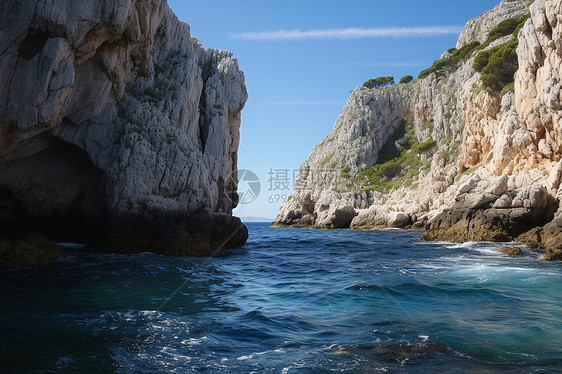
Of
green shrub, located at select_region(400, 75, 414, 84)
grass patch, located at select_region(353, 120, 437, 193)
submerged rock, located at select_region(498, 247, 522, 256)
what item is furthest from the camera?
green shrub, located at select_region(400, 75, 414, 84)

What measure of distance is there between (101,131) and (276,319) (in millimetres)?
16358

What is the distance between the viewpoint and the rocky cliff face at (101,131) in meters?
14.5

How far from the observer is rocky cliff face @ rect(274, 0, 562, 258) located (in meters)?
28.9

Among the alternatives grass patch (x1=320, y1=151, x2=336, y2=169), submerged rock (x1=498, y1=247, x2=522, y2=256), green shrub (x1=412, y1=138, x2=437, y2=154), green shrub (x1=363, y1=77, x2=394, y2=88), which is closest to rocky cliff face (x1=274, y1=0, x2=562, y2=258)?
grass patch (x1=320, y1=151, x2=336, y2=169)

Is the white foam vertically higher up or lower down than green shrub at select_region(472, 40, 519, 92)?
lower down

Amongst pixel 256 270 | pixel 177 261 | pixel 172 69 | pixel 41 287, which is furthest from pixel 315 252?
pixel 41 287

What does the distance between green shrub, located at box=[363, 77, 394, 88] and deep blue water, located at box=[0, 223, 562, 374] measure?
321 ft

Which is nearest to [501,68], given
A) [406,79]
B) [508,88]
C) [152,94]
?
[508,88]

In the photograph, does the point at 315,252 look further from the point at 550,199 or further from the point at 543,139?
the point at 543,139

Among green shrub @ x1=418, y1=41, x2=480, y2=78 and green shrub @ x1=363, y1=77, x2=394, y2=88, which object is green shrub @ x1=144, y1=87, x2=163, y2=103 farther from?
green shrub @ x1=363, y1=77, x2=394, y2=88

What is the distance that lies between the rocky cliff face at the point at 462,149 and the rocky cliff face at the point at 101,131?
19.3 m

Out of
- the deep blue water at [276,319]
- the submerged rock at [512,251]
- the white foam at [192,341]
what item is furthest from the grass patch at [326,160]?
the white foam at [192,341]

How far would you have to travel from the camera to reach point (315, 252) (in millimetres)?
26953

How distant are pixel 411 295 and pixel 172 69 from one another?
22.0 meters
